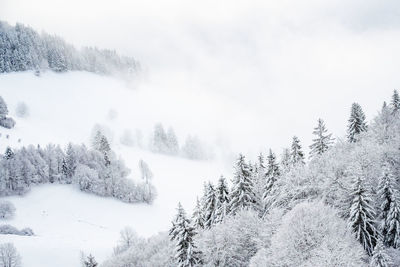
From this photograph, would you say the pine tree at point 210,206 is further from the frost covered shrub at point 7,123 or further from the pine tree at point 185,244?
the frost covered shrub at point 7,123

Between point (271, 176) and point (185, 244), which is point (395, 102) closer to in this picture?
point (271, 176)

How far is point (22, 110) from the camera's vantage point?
17475 cm

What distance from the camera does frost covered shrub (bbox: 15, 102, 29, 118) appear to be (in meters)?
173

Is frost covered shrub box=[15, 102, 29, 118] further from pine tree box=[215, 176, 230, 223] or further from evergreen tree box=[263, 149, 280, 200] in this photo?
evergreen tree box=[263, 149, 280, 200]

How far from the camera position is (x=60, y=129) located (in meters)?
176

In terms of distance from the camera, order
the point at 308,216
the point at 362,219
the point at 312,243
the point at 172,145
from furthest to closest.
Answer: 1. the point at 172,145
2. the point at 362,219
3. the point at 308,216
4. the point at 312,243

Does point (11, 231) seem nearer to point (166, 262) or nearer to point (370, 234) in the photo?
point (166, 262)

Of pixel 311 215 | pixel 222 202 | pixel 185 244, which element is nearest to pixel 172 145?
pixel 222 202

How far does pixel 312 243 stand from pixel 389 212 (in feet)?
43.8

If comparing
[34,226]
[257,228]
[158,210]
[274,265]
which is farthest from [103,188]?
[274,265]

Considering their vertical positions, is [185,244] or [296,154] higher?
[296,154]

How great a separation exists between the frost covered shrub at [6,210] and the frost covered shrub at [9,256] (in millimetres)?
21210

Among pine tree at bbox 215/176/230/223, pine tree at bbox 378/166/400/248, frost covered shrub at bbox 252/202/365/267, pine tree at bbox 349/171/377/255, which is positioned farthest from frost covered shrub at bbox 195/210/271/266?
pine tree at bbox 378/166/400/248

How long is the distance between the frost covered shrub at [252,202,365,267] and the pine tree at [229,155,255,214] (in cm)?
1677
